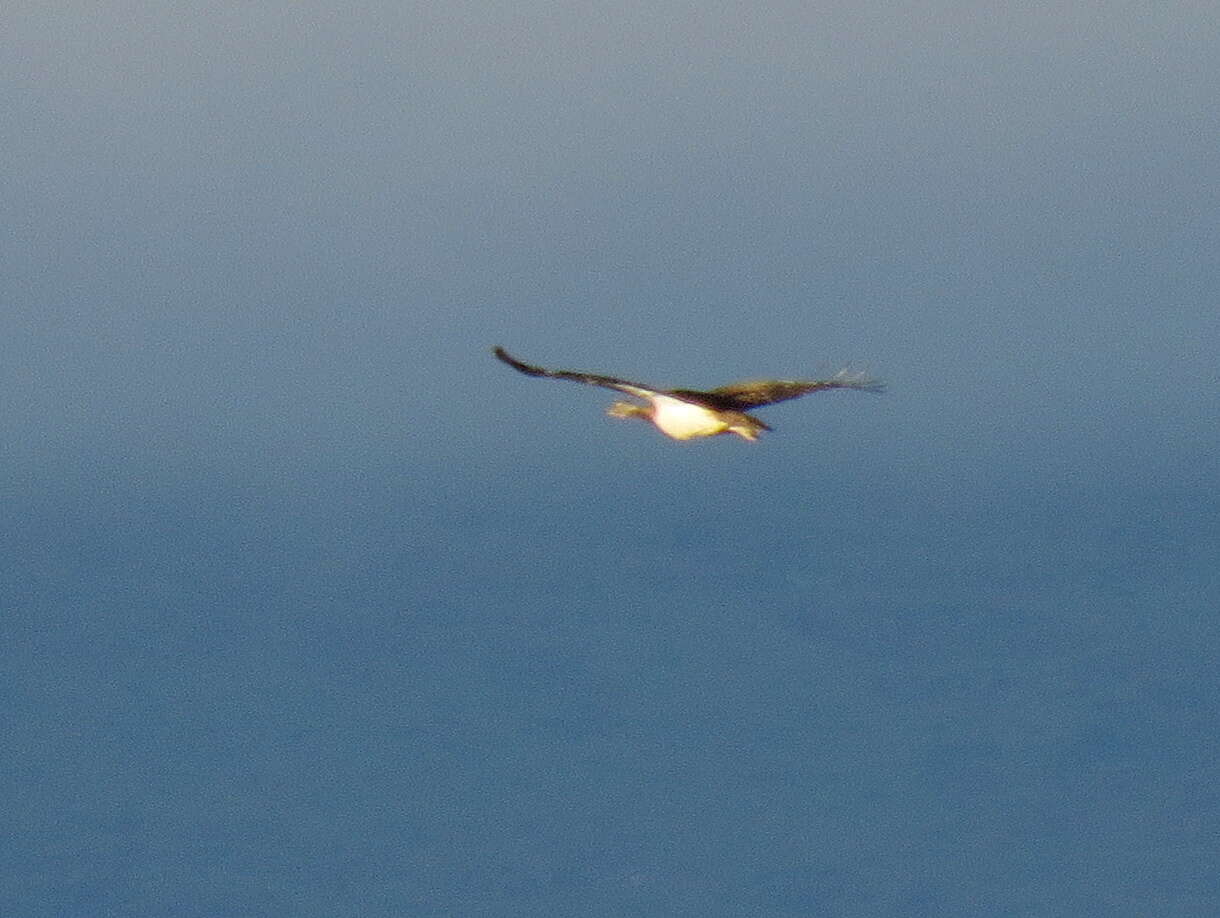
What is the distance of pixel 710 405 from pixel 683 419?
510 millimetres

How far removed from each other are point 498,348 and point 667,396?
2.15 m

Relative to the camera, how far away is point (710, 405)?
15.9 metres

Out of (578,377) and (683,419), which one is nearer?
(578,377)

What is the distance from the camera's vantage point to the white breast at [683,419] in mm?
15930

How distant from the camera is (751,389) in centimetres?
1644

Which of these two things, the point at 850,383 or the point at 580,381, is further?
the point at 850,383

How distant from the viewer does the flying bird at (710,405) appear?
15.6 metres

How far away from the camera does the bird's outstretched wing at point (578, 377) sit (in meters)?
14.0

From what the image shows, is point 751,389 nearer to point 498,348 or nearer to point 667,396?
point 667,396

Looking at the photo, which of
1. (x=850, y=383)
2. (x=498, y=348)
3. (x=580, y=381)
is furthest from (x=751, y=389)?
(x=498, y=348)

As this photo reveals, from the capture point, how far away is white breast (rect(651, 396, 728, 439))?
52.3 ft

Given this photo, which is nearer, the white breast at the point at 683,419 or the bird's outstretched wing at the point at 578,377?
the bird's outstretched wing at the point at 578,377

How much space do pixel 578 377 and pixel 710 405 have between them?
1702 millimetres

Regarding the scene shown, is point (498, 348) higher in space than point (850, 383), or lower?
lower
